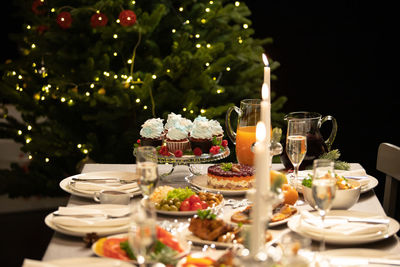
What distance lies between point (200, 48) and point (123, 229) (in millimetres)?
2113

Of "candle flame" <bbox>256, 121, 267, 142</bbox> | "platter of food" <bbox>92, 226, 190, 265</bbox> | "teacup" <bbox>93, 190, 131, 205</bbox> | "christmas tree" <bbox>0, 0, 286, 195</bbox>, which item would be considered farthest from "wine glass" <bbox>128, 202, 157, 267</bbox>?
"christmas tree" <bbox>0, 0, 286, 195</bbox>

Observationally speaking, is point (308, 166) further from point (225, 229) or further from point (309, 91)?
point (309, 91)

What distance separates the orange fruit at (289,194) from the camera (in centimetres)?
196

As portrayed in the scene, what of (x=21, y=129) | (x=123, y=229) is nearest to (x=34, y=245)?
(x=21, y=129)

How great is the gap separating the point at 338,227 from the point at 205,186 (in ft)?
2.00

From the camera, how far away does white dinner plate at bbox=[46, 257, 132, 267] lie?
1426mm

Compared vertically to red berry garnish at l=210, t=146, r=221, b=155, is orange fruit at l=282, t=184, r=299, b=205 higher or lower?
lower

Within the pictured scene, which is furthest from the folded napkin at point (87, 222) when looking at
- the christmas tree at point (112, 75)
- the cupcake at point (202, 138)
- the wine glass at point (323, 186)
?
the christmas tree at point (112, 75)

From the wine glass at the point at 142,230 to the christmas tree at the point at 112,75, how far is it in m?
2.34

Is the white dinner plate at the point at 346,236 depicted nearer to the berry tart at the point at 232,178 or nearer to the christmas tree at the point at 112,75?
the berry tart at the point at 232,178

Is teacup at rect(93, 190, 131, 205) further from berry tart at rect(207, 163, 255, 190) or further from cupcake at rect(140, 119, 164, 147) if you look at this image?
cupcake at rect(140, 119, 164, 147)

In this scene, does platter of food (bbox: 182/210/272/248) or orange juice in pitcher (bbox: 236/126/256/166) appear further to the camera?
orange juice in pitcher (bbox: 236/126/256/166)

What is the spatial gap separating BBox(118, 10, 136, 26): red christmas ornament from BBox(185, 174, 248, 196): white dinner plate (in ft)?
4.82

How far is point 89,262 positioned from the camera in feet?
4.79
